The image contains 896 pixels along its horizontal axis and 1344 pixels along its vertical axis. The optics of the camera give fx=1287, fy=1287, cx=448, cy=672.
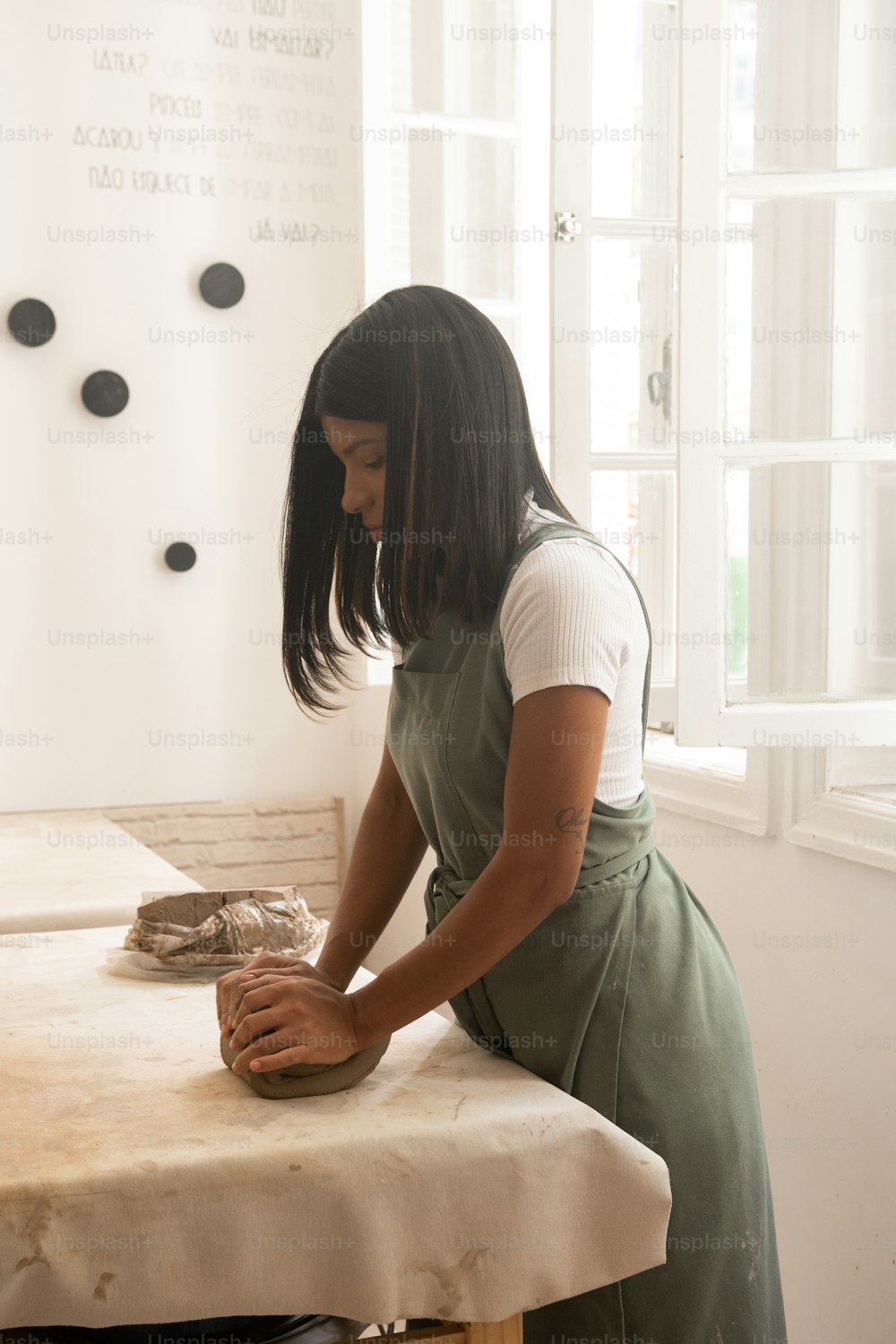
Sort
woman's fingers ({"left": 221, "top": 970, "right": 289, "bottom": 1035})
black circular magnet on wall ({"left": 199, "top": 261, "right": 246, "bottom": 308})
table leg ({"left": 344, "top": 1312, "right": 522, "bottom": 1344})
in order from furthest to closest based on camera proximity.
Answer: black circular magnet on wall ({"left": 199, "top": 261, "right": 246, "bottom": 308})
woman's fingers ({"left": 221, "top": 970, "right": 289, "bottom": 1035})
table leg ({"left": 344, "top": 1312, "right": 522, "bottom": 1344})

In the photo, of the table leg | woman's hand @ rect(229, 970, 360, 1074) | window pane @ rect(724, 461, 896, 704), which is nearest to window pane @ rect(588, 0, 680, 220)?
window pane @ rect(724, 461, 896, 704)

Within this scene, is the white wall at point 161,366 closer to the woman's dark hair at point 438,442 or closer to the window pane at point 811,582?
the window pane at point 811,582

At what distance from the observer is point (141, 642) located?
332cm

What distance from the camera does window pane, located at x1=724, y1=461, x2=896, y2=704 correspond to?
1774mm

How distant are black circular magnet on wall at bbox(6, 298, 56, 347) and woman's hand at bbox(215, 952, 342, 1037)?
7.73ft

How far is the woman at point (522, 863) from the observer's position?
1106 mm

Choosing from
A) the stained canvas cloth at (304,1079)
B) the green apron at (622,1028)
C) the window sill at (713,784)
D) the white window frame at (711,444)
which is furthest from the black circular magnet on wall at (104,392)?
the stained canvas cloth at (304,1079)

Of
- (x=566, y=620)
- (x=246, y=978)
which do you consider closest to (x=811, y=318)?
(x=566, y=620)

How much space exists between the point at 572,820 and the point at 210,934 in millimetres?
612

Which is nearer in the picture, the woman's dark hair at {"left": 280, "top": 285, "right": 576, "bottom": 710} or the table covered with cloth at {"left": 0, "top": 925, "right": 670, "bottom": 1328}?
the table covered with cloth at {"left": 0, "top": 925, "right": 670, "bottom": 1328}

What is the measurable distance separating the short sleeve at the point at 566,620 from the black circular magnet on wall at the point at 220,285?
7.94 ft

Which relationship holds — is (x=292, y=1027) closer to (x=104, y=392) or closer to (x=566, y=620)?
(x=566, y=620)

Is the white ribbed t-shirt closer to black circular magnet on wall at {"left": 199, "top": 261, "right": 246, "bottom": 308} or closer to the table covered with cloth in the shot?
the table covered with cloth

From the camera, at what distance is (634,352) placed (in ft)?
8.43
